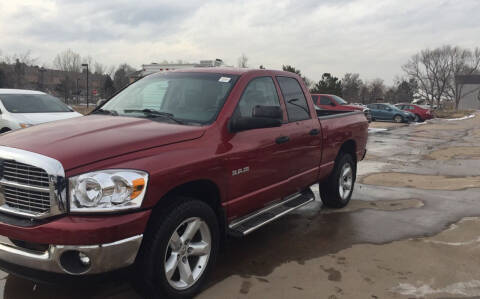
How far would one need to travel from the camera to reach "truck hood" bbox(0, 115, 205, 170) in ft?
8.48

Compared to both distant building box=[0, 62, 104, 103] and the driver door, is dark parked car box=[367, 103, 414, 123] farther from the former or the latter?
distant building box=[0, 62, 104, 103]

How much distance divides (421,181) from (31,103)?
8792 mm

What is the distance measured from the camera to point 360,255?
13.3 ft

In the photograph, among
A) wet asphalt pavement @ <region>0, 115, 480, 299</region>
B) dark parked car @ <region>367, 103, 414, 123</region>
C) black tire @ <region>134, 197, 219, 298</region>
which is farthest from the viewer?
dark parked car @ <region>367, 103, 414, 123</region>

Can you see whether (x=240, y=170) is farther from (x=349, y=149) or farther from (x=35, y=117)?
(x=35, y=117)

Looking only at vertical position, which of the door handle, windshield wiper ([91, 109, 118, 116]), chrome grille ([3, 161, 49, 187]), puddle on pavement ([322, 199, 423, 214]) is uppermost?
windshield wiper ([91, 109, 118, 116])

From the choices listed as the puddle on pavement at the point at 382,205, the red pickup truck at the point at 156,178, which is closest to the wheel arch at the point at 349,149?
the puddle on pavement at the point at 382,205

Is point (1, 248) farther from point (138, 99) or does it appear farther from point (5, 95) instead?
point (5, 95)

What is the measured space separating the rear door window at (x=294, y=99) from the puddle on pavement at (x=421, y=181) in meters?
3.40

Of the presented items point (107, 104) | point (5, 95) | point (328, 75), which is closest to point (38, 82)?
point (328, 75)

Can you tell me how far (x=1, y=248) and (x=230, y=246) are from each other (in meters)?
2.26

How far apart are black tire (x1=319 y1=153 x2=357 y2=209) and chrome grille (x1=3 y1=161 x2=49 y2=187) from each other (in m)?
3.92

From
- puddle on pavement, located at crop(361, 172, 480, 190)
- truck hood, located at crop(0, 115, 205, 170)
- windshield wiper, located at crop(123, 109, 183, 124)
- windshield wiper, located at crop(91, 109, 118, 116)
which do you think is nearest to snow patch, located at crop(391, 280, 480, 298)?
truck hood, located at crop(0, 115, 205, 170)

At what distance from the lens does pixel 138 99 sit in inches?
159
